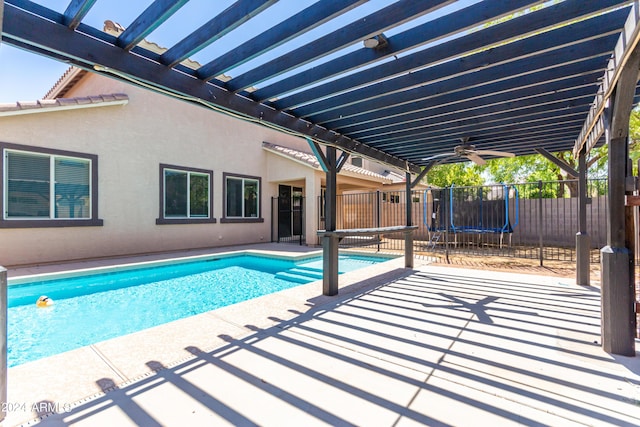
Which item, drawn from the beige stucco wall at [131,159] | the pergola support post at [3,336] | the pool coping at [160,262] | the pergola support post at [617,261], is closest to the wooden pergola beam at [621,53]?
the pergola support post at [617,261]

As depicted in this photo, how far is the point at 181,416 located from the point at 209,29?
278 centimetres

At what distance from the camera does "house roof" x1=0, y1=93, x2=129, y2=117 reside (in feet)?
22.4

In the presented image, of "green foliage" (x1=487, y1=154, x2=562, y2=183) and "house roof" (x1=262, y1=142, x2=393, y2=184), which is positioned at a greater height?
"green foliage" (x1=487, y1=154, x2=562, y2=183)

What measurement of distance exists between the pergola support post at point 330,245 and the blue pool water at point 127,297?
6.72 ft

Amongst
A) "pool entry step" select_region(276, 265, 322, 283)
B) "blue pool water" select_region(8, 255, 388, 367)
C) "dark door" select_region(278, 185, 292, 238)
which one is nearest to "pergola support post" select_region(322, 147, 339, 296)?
"blue pool water" select_region(8, 255, 388, 367)

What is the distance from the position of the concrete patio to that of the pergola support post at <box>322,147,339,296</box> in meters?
0.78

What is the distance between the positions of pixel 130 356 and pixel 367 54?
3.49 meters

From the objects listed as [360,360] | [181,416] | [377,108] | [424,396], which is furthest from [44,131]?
[424,396]

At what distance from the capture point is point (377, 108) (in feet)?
13.5

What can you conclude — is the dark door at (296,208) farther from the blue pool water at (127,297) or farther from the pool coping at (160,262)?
the blue pool water at (127,297)

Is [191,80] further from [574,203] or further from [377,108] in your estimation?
[574,203]

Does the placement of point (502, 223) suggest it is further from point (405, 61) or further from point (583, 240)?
point (405, 61)

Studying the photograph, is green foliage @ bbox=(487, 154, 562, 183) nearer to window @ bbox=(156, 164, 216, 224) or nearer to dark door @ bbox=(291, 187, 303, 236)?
dark door @ bbox=(291, 187, 303, 236)

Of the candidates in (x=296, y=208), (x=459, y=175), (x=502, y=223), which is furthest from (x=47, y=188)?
(x=459, y=175)
